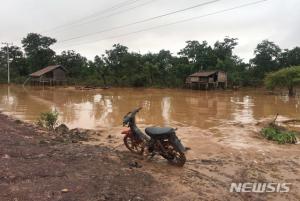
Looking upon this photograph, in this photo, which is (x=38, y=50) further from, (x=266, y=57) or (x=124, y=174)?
(x=124, y=174)

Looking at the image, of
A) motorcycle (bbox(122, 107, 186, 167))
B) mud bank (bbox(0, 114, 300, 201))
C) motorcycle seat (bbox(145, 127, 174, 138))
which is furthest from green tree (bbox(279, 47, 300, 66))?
motorcycle seat (bbox(145, 127, 174, 138))

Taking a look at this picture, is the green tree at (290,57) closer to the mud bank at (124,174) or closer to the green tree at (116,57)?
the green tree at (116,57)

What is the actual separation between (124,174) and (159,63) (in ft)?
149

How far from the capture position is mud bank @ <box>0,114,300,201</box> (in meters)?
4.52

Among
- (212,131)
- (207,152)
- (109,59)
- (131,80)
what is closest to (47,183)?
(207,152)

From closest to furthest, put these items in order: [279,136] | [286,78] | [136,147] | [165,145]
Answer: [165,145]
[136,147]
[279,136]
[286,78]

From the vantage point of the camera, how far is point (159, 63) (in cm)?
5028

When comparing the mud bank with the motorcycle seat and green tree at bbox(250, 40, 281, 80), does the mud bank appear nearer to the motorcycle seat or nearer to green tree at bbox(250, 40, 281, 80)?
the motorcycle seat

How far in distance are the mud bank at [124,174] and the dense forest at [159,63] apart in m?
39.6

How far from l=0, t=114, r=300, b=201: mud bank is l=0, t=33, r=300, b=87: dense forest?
130 ft

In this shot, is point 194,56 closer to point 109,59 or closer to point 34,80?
point 109,59

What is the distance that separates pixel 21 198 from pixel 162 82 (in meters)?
43.7

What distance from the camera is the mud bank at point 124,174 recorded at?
14.8ft

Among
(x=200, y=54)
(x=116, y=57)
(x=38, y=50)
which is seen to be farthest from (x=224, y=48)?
(x=38, y=50)
